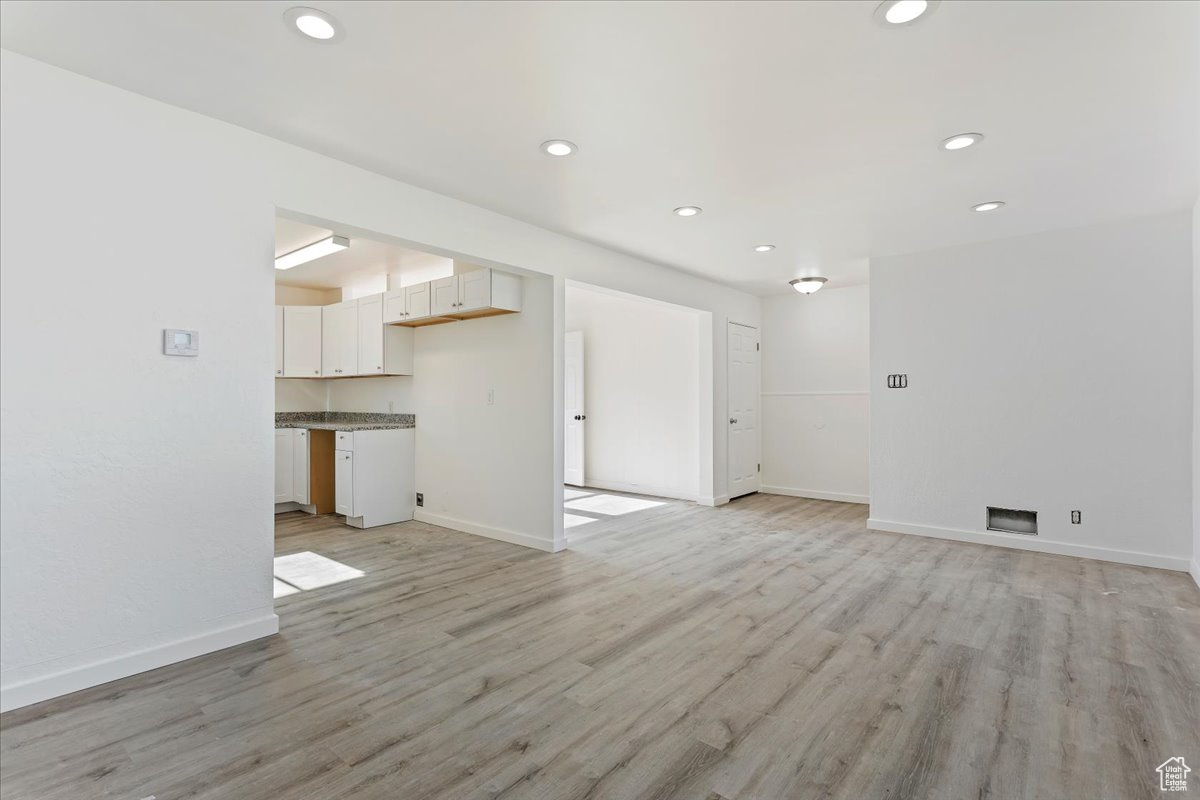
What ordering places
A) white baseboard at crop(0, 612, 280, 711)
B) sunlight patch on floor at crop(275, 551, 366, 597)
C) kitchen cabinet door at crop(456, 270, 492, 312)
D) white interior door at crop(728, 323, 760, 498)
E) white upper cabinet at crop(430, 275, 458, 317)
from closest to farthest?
white baseboard at crop(0, 612, 280, 711), sunlight patch on floor at crop(275, 551, 366, 597), kitchen cabinet door at crop(456, 270, 492, 312), white upper cabinet at crop(430, 275, 458, 317), white interior door at crop(728, 323, 760, 498)

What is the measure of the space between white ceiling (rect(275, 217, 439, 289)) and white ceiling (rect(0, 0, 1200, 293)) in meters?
1.61

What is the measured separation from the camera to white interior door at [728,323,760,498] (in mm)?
6785

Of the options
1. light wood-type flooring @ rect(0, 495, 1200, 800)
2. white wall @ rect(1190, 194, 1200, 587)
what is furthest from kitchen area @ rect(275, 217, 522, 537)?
white wall @ rect(1190, 194, 1200, 587)

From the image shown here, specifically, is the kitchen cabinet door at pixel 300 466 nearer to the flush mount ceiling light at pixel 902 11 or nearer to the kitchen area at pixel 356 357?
the kitchen area at pixel 356 357

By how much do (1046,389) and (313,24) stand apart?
17.4 feet

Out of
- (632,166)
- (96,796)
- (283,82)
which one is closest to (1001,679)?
(632,166)

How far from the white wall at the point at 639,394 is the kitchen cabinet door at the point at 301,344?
3.15 m

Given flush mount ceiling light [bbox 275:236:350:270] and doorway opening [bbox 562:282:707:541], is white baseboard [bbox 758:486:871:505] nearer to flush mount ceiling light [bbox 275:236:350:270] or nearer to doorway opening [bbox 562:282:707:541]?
doorway opening [bbox 562:282:707:541]

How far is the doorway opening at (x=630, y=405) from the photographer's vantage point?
685cm

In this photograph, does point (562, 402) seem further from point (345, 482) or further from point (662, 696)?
point (662, 696)

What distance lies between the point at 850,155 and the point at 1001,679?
261 centimetres

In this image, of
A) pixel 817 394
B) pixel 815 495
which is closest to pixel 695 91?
pixel 817 394

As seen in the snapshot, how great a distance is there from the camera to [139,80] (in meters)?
2.40

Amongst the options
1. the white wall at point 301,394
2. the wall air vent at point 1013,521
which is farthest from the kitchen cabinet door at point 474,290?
the wall air vent at point 1013,521
